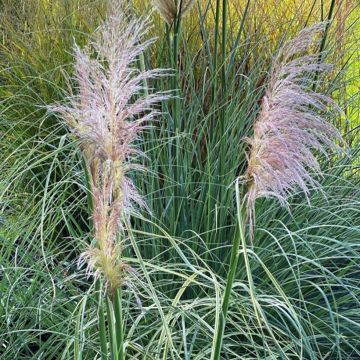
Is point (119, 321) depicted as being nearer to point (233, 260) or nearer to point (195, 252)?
point (233, 260)

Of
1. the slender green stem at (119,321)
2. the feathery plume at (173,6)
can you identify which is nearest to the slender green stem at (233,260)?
the slender green stem at (119,321)

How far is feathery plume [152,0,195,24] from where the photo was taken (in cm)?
251

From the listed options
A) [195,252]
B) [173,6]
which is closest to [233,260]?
[195,252]

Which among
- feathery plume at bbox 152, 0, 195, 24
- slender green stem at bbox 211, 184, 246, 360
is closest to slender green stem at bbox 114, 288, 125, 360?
slender green stem at bbox 211, 184, 246, 360

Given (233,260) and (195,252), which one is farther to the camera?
(195,252)

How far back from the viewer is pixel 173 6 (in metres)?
2.52

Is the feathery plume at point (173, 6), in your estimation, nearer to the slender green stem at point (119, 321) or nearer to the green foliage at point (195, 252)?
the green foliage at point (195, 252)

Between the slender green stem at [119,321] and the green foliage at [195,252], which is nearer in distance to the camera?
the slender green stem at [119,321]

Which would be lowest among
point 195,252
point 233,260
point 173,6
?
point 195,252

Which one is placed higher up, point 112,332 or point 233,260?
point 233,260

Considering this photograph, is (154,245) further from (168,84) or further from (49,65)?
(49,65)

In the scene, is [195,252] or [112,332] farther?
[195,252]

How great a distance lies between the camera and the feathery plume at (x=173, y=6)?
8.24ft

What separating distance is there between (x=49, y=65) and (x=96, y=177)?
2.72 metres
